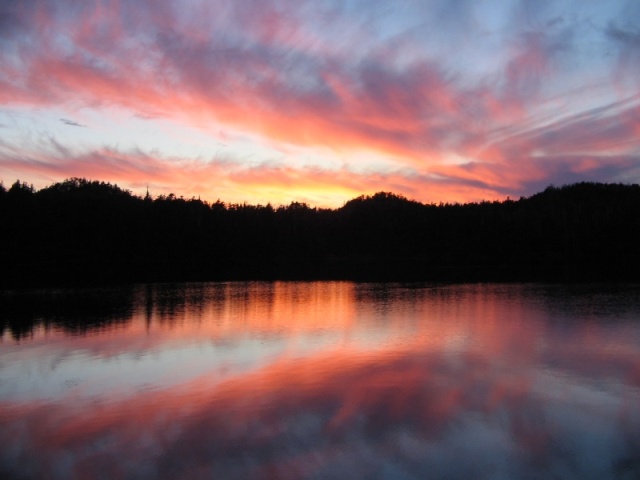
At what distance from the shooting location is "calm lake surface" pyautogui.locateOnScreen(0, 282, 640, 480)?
24.9 feet

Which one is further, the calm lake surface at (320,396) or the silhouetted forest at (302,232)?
the silhouetted forest at (302,232)

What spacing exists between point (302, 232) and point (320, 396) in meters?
102

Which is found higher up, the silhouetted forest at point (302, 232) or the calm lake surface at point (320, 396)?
the silhouetted forest at point (302, 232)

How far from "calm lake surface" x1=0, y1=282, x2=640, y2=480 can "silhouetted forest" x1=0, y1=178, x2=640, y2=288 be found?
55036mm

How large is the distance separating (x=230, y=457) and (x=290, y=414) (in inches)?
77.2

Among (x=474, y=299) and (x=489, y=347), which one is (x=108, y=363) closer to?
(x=489, y=347)

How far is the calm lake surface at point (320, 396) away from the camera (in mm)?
7582

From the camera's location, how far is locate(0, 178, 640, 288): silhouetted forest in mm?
79688

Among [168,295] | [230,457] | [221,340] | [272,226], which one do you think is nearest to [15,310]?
[168,295]

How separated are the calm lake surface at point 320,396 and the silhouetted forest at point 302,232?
55036mm

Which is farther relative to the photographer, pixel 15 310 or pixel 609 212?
pixel 609 212

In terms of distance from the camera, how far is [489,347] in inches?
612

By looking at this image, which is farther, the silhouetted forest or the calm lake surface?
the silhouetted forest

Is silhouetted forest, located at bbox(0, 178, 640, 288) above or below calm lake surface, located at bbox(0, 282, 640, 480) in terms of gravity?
above
